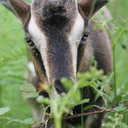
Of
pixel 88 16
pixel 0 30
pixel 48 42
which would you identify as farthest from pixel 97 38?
pixel 0 30

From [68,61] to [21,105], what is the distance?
281cm

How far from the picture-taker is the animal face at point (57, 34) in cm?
236

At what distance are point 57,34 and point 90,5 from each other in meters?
0.71

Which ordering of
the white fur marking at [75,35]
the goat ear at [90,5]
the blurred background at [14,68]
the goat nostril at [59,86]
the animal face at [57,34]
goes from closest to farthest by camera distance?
the goat nostril at [59,86], the animal face at [57,34], the white fur marking at [75,35], the goat ear at [90,5], the blurred background at [14,68]

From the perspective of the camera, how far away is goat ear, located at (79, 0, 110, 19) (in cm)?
290

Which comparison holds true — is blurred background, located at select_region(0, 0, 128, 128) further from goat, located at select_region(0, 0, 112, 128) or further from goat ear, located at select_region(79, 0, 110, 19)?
goat ear, located at select_region(79, 0, 110, 19)

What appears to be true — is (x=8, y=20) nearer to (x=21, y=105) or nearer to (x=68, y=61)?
(x=21, y=105)

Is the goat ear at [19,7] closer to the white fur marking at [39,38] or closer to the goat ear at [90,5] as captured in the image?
the white fur marking at [39,38]

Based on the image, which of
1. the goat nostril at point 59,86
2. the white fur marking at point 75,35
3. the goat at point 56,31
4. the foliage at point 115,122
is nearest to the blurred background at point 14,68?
the goat at point 56,31

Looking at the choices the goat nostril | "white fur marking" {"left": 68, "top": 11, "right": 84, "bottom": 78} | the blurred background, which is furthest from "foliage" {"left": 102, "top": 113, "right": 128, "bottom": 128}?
the blurred background

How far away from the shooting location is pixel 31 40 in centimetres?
280

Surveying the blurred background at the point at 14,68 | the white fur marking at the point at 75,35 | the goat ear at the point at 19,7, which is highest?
the goat ear at the point at 19,7

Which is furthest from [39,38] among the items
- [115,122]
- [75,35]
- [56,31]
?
[115,122]

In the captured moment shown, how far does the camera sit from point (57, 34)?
250cm
